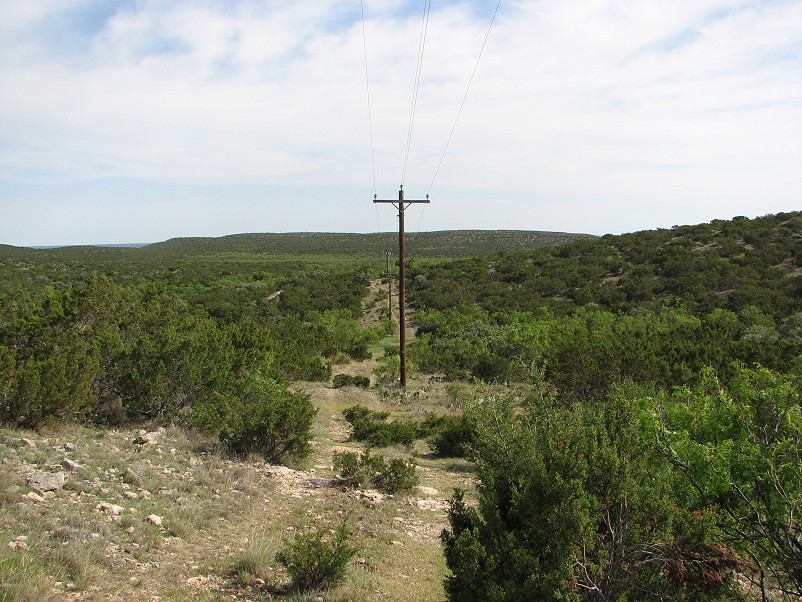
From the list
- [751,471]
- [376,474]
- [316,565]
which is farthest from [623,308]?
[316,565]

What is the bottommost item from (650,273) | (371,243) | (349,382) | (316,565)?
(349,382)

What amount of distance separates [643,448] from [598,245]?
43.7 metres

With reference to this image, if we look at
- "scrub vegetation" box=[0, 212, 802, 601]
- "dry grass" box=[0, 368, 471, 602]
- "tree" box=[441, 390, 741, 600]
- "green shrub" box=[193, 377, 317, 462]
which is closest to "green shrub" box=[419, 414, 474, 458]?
"scrub vegetation" box=[0, 212, 802, 601]

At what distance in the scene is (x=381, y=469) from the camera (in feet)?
26.2

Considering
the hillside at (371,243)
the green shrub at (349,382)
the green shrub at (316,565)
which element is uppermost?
the hillside at (371,243)

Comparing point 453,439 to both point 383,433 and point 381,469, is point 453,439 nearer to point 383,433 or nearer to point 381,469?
point 383,433

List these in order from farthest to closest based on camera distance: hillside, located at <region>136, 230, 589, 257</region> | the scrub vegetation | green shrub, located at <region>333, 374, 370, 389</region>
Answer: hillside, located at <region>136, 230, 589, 257</region> < green shrub, located at <region>333, 374, 370, 389</region> < the scrub vegetation

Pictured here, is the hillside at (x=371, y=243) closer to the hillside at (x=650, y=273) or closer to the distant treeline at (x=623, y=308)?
the hillside at (x=650, y=273)

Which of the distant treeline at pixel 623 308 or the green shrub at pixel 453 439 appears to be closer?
the green shrub at pixel 453 439

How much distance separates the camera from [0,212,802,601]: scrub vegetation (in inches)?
142

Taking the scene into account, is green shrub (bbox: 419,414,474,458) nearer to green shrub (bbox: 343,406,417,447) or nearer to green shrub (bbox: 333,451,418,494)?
green shrub (bbox: 343,406,417,447)

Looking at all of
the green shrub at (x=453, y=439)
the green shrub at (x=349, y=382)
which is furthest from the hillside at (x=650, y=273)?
the green shrub at (x=453, y=439)

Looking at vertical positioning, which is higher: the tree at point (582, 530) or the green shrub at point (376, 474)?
the tree at point (582, 530)

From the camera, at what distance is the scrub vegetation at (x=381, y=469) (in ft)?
11.9
